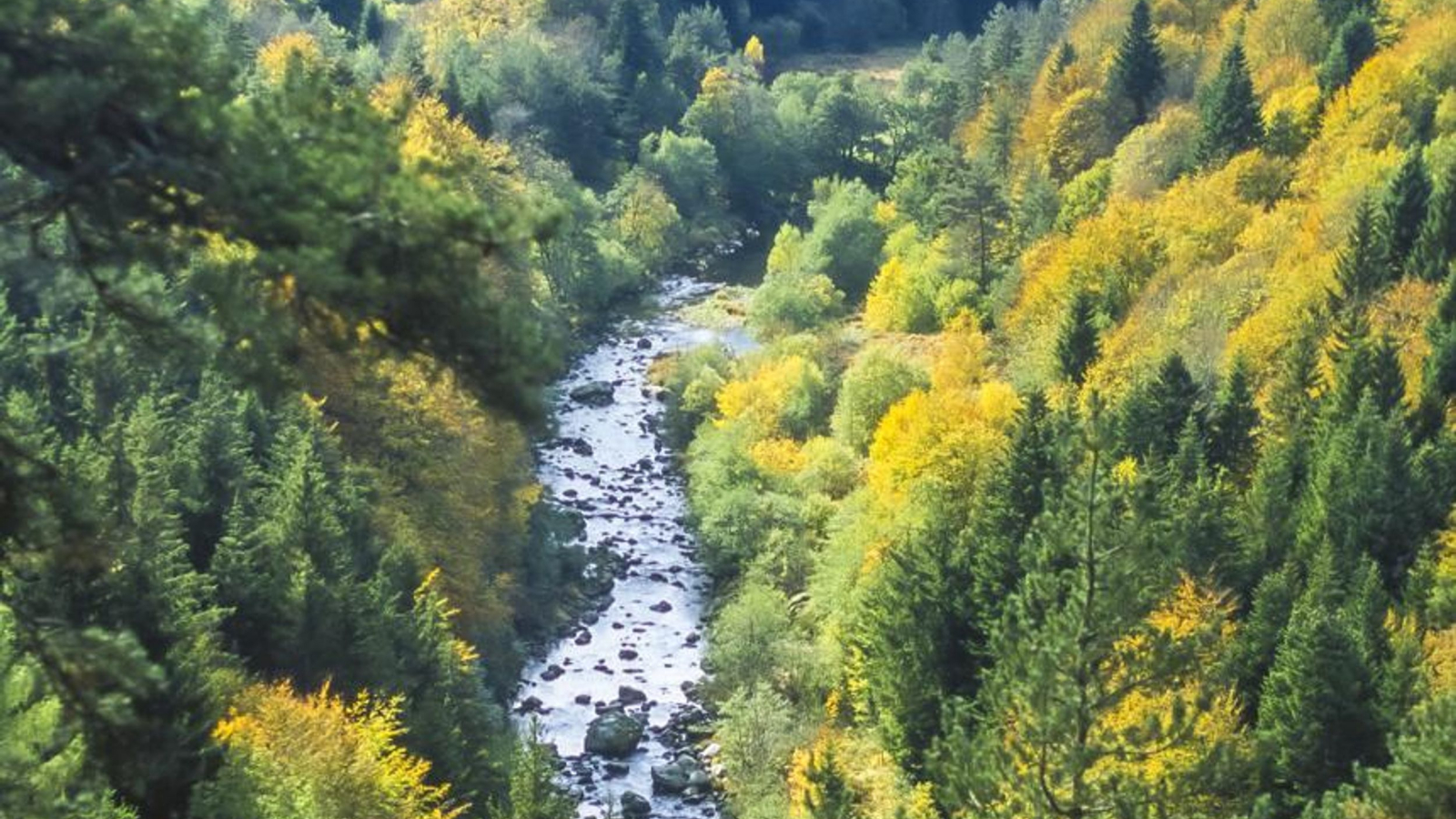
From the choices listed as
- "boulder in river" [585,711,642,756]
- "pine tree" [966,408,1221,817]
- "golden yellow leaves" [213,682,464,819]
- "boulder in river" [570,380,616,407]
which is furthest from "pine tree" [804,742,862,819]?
"boulder in river" [570,380,616,407]

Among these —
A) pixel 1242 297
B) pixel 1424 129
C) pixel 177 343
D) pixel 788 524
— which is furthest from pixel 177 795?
pixel 1424 129

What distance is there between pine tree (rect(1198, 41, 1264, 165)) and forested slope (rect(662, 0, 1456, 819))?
0.19 m

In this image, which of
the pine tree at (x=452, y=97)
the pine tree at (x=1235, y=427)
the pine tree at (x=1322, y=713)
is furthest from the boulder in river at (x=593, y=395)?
the pine tree at (x=1322, y=713)

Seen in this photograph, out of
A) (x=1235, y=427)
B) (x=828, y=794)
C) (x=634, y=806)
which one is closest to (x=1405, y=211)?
(x=1235, y=427)

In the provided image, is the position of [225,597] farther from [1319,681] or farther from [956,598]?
[1319,681]

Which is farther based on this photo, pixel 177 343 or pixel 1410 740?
pixel 1410 740

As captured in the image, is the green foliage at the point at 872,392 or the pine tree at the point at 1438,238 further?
the green foliage at the point at 872,392

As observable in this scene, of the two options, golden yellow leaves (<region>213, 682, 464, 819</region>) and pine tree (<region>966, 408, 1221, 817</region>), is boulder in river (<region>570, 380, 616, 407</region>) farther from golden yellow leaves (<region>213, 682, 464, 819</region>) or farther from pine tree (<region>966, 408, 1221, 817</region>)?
pine tree (<region>966, 408, 1221, 817</region>)

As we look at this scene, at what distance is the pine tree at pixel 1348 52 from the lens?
73.0 m

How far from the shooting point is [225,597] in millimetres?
38656

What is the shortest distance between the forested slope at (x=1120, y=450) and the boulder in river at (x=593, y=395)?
12.3ft

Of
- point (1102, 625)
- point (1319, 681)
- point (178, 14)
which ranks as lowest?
point (1319, 681)

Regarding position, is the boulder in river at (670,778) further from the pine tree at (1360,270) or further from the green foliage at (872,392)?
the pine tree at (1360,270)

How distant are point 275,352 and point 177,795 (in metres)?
19.3
